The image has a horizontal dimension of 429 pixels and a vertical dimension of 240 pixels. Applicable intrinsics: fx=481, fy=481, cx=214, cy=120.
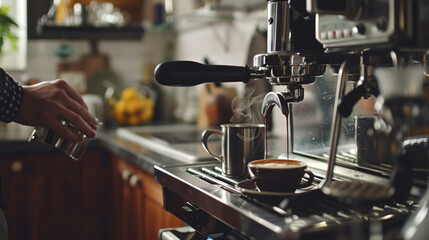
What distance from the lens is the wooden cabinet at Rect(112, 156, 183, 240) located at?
1.44 metres

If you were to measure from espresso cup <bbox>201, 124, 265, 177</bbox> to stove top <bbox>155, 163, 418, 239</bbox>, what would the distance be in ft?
0.14

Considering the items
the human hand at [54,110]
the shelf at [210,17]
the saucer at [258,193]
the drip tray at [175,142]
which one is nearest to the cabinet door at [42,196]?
A: the drip tray at [175,142]

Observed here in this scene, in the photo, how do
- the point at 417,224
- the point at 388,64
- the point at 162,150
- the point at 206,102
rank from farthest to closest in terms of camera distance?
the point at 206,102 < the point at 162,150 < the point at 388,64 < the point at 417,224

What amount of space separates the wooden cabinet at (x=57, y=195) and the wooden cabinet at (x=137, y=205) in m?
0.09

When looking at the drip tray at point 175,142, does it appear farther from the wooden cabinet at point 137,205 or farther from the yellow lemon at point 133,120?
the yellow lemon at point 133,120

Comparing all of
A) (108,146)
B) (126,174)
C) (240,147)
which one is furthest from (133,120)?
(240,147)

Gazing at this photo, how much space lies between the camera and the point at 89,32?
266 centimetres

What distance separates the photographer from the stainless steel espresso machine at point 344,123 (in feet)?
1.66

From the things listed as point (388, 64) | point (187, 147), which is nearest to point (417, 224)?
point (388, 64)

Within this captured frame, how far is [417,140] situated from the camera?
0.73 m

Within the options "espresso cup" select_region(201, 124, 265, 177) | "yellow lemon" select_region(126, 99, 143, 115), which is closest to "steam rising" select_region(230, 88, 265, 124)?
"espresso cup" select_region(201, 124, 265, 177)

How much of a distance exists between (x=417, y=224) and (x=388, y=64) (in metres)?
0.32

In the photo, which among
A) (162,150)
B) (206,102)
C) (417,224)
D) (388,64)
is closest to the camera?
(417,224)

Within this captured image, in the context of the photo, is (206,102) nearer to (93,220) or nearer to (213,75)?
(93,220)
